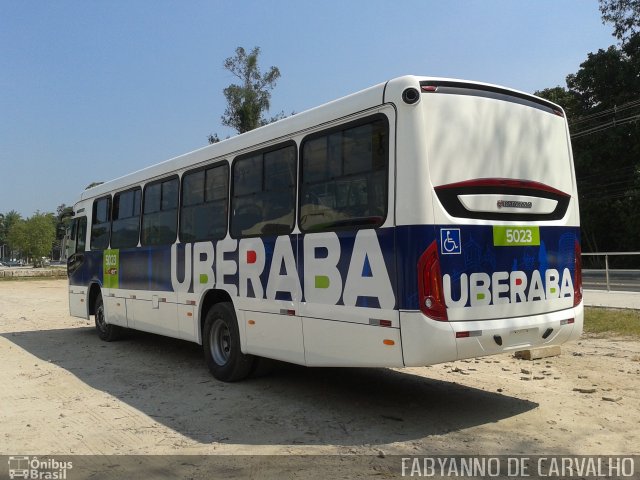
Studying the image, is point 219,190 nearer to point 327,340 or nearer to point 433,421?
point 327,340

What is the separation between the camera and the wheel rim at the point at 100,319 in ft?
37.2

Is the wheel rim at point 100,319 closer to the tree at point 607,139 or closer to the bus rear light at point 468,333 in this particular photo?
the bus rear light at point 468,333

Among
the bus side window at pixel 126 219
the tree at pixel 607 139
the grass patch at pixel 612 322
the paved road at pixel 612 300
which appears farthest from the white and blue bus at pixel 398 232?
the tree at pixel 607 139

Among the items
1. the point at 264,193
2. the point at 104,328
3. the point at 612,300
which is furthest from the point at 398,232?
the point at 612,300

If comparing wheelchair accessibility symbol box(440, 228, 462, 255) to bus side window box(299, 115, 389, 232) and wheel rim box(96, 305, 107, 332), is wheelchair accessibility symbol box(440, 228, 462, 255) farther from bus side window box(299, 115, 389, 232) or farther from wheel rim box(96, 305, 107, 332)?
wheel rim box(96, 305, 107, 332)

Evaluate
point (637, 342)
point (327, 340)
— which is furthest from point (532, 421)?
point (637, 342)

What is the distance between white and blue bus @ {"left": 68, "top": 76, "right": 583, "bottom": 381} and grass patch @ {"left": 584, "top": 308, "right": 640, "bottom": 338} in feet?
16.7

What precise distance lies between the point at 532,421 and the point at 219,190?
457 centimetres

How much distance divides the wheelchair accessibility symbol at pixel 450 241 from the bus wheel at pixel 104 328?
7.95 meters

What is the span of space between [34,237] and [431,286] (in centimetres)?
8776

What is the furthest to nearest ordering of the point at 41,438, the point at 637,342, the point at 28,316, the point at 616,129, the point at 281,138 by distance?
1. the point at 616,129
2. the point at 28,316
3. the point at 637,342
4. the point at 281,138
5. the point at 41,438

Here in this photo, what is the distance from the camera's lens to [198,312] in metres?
7.84

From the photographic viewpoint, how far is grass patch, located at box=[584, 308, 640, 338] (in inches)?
411

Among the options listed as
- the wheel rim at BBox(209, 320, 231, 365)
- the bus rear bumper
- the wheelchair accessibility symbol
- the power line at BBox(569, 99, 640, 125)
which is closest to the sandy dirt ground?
the wheel rim at BBox(209, 320, 231, 365)
